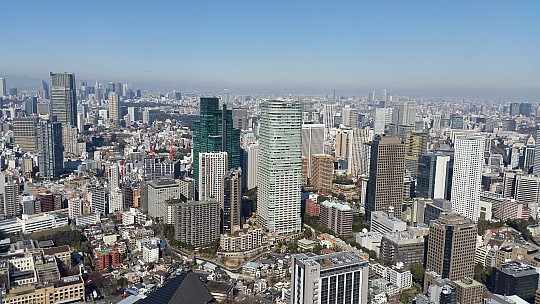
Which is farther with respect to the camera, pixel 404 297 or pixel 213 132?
pixel 213 132

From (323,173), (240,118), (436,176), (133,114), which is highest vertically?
(240,118)

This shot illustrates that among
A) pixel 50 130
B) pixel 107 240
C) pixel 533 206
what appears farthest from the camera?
pixel 50 130

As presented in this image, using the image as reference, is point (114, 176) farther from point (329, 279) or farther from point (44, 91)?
point (44, 91)

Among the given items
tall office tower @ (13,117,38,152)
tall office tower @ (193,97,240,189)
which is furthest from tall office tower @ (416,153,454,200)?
tall office tower @ (13,117,38,152)

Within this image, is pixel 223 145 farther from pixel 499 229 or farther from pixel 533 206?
pixel 533 206

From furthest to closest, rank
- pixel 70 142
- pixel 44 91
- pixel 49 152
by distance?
pixel 44 91 < pixel 70 142 < pixel 49 152

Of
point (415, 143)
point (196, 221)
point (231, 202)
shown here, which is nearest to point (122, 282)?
point (196, 221)

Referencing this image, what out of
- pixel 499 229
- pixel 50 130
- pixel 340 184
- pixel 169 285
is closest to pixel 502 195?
pixel 499 229
